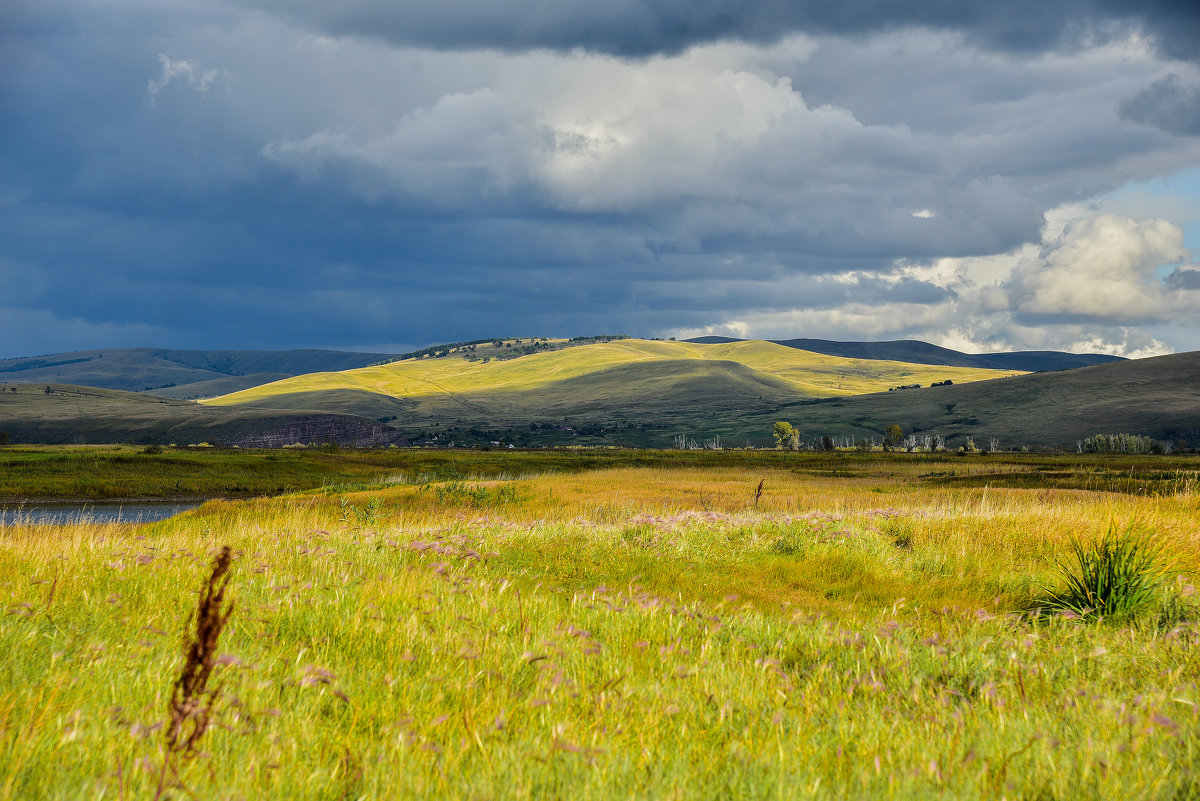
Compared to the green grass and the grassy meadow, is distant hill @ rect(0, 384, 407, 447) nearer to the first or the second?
the green grass

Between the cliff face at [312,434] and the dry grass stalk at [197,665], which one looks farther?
the cliff face at [312,434]

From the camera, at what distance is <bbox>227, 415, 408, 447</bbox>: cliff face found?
17262 cm

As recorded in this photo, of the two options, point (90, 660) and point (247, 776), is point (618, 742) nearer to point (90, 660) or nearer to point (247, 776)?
point (247, 776)

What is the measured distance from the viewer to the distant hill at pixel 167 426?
164500mm

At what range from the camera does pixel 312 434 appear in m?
186

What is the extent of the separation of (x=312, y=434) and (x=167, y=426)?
30467mm

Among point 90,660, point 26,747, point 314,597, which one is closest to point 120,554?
point 314,597

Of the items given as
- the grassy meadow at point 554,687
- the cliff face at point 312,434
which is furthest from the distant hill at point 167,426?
the grassy meadow at point 554,687

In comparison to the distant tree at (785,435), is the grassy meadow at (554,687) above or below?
above

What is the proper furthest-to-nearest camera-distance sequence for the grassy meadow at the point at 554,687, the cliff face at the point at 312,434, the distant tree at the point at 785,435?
the cliff face at the point at 312,434 < the distant tree at the point at 785,435 < the grassy meadow at the point at 554,687

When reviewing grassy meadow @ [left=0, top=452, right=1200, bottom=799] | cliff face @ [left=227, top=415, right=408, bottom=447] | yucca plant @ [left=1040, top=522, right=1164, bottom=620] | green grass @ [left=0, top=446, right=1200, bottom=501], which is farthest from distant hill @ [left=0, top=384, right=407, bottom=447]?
yucca plant @ [left=1040, top=522, right=1164, bottom=620]

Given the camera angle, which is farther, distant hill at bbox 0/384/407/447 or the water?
distant hill at bbox 0/384/407/447

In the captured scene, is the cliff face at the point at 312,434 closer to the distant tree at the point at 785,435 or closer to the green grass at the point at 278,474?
the green grass at the point at 278,474

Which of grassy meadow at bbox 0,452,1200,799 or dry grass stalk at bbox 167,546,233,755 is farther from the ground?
dry grass stalk at bbox 167,546,233,755
